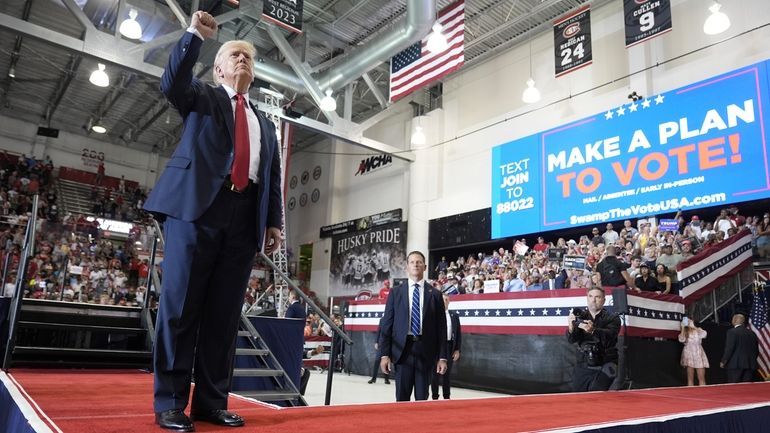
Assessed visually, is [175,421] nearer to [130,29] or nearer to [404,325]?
[404,325]

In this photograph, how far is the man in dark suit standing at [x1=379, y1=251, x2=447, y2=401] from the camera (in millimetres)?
3924

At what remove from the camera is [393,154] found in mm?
16703

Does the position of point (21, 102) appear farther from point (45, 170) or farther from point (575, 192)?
point (575, 192)

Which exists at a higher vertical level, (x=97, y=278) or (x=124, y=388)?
(x=97, y=278)

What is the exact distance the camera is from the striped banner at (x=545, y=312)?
7.06 metres

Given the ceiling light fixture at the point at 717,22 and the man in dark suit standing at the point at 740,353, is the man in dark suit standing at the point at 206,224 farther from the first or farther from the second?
the ceiling light fixture at the point at 717,22

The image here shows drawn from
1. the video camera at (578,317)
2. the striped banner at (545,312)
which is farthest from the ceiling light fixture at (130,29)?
the video camera at (578,317)

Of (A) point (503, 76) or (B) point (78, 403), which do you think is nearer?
(B) point (78, 403)

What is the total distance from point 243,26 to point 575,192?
10.3 meters

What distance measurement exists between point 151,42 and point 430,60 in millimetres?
6360

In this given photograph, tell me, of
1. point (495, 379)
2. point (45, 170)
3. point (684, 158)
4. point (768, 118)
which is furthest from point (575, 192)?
point (45, 170)

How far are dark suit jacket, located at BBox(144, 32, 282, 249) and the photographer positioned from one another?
3.38 m

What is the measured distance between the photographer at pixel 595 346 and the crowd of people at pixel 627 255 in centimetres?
350

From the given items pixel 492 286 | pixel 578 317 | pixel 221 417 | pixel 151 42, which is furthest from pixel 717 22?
pixel 151 42
